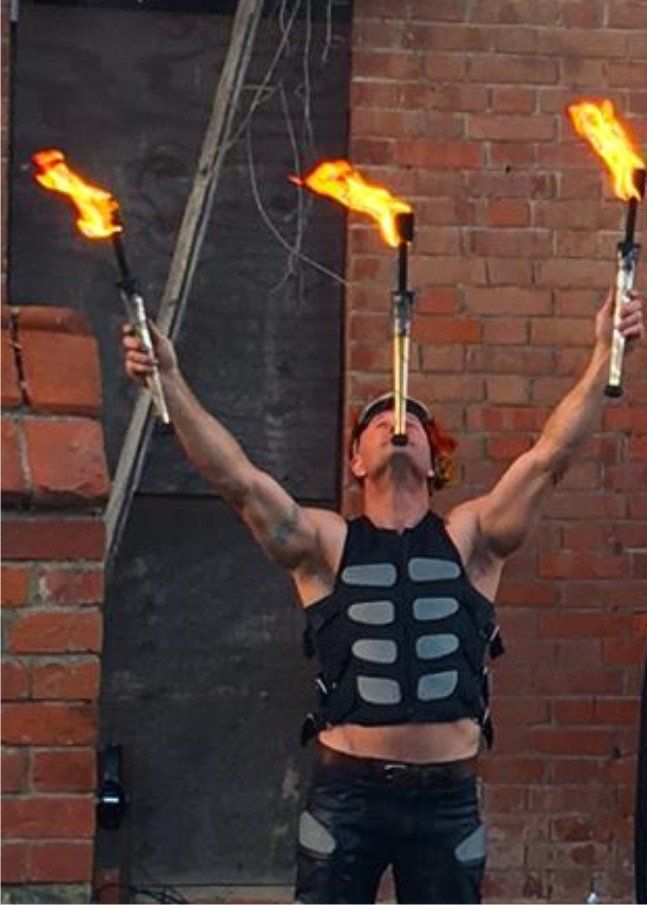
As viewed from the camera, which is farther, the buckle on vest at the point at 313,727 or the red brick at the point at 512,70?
the red brick at the point at 512,70

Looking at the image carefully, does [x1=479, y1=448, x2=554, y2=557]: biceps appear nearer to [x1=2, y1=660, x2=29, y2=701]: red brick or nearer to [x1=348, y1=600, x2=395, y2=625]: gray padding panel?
[x1=348, y1=600, x2=395, y2=625]: gray padding panel

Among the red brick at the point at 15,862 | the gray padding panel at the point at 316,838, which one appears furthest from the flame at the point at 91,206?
the gray padding panel at the point at 316,838

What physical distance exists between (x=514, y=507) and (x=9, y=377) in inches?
59.1

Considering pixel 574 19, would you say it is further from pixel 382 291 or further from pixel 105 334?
pixel 105 334

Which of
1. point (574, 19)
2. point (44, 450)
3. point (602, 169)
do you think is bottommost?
point (44, 450)

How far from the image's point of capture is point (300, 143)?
6441 millimetres

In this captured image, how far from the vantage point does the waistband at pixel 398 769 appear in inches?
193

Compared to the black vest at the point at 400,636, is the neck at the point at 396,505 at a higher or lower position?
higher

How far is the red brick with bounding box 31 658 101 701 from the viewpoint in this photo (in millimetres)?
4293

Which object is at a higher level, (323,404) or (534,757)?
(323,404)

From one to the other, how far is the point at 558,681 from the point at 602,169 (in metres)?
1.60

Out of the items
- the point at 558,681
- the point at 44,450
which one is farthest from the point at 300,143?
the point at 44,450

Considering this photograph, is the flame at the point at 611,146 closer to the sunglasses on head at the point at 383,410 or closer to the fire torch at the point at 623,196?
the fire torch at the point at 623,196

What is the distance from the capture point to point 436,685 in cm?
493
